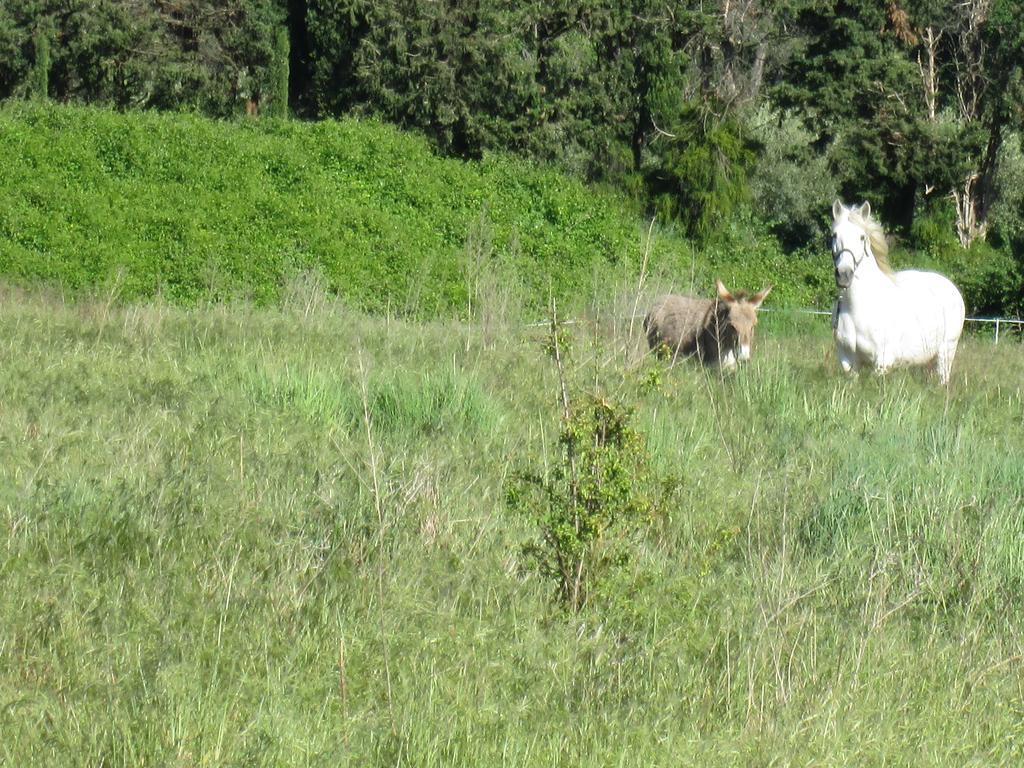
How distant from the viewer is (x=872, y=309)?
39.8 ft

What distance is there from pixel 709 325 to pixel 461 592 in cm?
840

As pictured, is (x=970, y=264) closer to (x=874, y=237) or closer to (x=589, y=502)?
(x=874, y=237)

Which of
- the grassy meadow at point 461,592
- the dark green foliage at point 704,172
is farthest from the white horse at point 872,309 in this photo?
the dark green foliage at point 704,172

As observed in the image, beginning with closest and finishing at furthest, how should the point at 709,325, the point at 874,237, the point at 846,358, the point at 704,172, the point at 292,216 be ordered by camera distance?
the point at 846,358, the point at 874,237, the point at 709,325, the point at 292,216, the point at 704,172

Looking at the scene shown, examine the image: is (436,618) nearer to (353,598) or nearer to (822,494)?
(353,598)

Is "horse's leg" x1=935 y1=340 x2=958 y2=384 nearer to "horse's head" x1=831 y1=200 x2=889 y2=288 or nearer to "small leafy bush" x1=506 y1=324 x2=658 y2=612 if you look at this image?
"horse's head" x1=831 y1=200 x2=889 y2=288

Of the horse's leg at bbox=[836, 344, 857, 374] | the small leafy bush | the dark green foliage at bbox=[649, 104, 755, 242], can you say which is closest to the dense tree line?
the dark green foliage at bbox=[649, 104, 755, 242]

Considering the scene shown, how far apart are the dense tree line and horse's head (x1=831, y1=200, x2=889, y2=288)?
19633 mm

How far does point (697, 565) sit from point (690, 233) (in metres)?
27.6

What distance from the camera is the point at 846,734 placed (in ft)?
13.6

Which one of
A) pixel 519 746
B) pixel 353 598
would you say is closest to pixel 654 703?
pixel 519 746

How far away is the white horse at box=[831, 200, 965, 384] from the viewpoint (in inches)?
476

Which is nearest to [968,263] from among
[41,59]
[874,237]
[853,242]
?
[41,59]

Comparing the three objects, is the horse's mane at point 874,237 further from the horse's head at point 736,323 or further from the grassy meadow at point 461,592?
the grassy meadow at point 461,592
